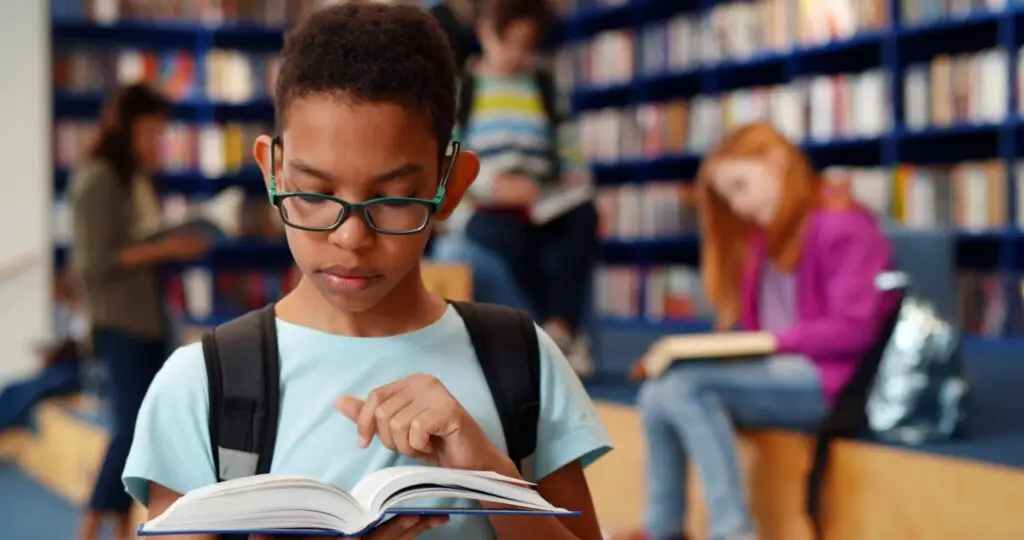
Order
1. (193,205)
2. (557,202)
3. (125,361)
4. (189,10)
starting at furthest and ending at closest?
(189,10)
(193,205)
(557,202)
(125,361)

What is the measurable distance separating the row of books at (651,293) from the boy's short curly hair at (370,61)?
4993 millimetres

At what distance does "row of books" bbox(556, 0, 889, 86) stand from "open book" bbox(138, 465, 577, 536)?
A: 453 centimetres

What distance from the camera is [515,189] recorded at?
317 cm

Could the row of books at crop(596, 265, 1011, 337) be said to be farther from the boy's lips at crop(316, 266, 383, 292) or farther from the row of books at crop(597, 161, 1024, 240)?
the boy's lips at crop(316, 266, 383, 292)

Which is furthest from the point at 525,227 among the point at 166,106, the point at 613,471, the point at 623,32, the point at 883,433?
the point at 623,32

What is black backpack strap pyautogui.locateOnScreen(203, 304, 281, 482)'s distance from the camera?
2.55 ft

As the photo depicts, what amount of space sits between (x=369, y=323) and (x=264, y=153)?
0.46 feet

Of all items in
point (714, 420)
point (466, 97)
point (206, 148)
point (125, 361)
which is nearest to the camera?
point (714, 420)

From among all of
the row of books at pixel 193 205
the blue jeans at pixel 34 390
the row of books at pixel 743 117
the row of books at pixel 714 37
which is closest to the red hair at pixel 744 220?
the row of books at pixel 743 117

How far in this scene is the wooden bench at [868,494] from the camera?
2082 mm

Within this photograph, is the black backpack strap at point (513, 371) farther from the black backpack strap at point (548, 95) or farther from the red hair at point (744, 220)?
the black backpack strap at point (548, 95)

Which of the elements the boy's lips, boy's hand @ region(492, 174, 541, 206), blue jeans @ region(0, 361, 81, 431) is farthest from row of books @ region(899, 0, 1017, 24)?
the boy's lips

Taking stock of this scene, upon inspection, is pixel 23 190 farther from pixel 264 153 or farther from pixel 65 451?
pixel 264 153

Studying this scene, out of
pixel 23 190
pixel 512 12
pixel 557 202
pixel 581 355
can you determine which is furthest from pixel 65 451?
pixel 23 190
